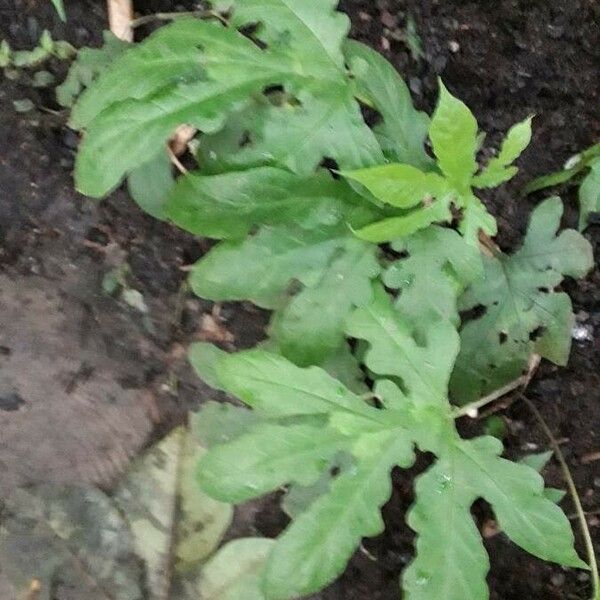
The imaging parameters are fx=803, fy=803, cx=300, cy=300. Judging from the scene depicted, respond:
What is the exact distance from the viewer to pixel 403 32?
153cm

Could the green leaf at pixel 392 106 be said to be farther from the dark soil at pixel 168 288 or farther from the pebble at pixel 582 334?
the pebble at pixel 582 334

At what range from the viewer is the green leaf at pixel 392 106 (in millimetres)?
1263

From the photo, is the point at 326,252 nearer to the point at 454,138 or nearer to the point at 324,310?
the point at 324,310

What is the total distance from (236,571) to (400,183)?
0.70 m

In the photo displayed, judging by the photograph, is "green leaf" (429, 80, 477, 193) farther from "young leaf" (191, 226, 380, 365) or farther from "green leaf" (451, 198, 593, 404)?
"green leaf" (451, 198, 593, 404)

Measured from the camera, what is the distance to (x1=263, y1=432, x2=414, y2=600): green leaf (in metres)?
1.11

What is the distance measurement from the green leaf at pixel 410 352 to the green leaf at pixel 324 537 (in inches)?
6.2

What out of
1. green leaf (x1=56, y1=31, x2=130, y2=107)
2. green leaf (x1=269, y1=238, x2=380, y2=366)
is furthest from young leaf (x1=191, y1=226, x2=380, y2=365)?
green leaf (x1=56, y1=31, x2=130, y2=107)

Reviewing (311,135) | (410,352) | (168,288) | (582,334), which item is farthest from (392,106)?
(582,334)

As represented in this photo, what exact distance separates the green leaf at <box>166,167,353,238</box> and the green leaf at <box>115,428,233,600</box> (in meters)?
0.40

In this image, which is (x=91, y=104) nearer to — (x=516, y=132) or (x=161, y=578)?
(x=516, y=132)

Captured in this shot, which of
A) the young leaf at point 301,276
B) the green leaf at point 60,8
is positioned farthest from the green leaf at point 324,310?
the green leaf at point 60,8

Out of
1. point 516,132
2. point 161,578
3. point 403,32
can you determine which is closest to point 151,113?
point 516,132

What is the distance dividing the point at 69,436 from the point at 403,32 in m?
0.96
